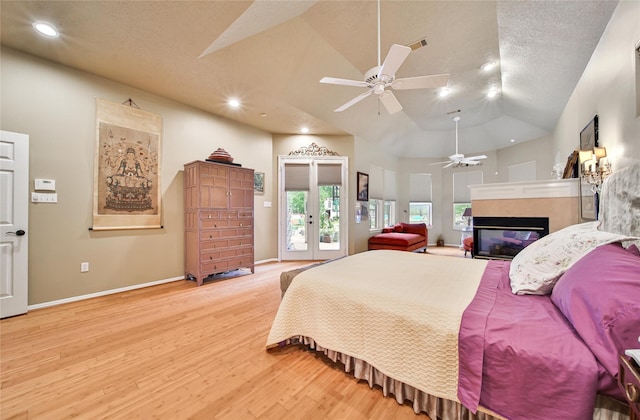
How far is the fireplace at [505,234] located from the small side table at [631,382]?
4183mm

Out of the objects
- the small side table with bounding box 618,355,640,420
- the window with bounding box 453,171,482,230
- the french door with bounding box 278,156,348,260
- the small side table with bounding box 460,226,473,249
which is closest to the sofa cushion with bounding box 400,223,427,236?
the small side table with bounding box 460,226,473,249

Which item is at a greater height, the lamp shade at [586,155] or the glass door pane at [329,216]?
the lamp shade at [586,155]

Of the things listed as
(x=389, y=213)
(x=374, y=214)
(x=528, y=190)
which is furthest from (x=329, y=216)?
(x=528, y=190)

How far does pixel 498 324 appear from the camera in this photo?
1174 millimetres

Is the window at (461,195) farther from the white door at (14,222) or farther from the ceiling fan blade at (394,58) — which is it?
the white door at (14,222)

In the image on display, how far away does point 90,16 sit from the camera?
2.37m

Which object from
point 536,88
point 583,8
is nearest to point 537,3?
point 583,8

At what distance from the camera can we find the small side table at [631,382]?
0.62 metres

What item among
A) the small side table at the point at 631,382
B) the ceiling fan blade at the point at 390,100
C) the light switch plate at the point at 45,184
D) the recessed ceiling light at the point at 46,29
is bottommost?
the small side table at the point at 631,382

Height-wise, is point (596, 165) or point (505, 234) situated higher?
point (596, 165)

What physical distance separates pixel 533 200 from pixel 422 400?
4.12 m

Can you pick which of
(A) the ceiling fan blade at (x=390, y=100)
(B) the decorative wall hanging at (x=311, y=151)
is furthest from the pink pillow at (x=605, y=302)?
(B) the decorative wall hanging at (x=311, y=151)

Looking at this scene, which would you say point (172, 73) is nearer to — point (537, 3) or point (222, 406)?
point (222, 406)

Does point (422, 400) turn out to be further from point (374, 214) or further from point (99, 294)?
point (374, 214)
